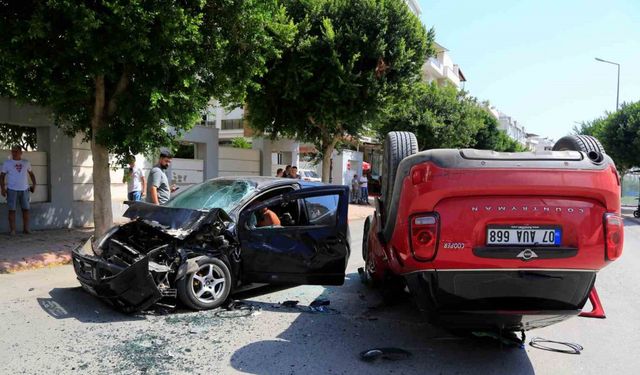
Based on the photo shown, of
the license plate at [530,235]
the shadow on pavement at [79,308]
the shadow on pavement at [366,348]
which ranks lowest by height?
the shadow on pavement at [366,348]

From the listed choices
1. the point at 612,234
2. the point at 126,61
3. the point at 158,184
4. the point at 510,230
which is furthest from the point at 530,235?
the point at 158,184

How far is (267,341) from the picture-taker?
165 inches

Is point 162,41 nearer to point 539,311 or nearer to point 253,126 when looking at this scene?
point 539,311

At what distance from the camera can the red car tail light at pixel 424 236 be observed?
3297mm

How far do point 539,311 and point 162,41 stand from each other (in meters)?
6.01

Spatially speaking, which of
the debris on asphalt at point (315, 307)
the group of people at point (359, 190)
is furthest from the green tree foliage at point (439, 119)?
the debris on asphalt at point (315, 307)

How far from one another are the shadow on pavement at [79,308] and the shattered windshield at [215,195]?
1.41 metres

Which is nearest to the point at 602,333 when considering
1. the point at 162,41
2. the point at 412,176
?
the point at 412,176

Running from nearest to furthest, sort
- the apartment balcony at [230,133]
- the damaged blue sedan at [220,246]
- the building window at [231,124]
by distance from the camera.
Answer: the damaged blue sedan at [220,246] → the apartment balcony at [230,133] → the building window at [231,124]

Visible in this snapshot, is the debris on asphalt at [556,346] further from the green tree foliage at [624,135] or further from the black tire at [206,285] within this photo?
the green tree foliage at [624,135]

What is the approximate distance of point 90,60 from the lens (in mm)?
6777

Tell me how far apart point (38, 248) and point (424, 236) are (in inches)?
287

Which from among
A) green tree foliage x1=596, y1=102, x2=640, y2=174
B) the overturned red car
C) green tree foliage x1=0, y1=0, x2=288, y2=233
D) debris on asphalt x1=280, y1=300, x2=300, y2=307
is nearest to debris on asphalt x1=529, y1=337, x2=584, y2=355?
the overturned red car

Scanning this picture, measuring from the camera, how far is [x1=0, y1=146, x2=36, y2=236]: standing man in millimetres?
8906
